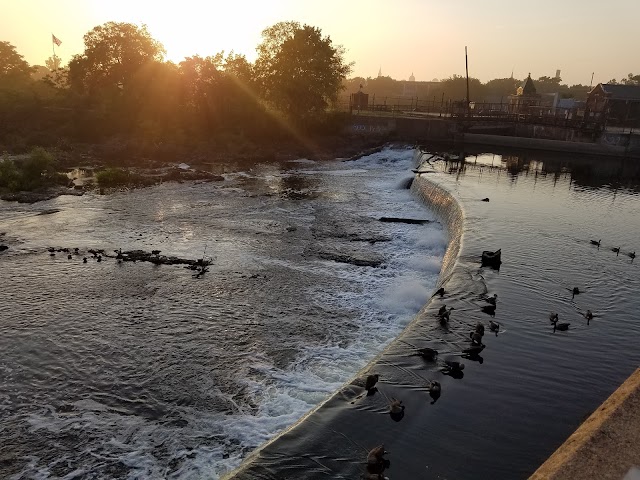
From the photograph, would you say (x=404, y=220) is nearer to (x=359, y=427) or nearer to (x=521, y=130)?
(x=359, y=427)

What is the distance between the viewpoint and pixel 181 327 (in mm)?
10555

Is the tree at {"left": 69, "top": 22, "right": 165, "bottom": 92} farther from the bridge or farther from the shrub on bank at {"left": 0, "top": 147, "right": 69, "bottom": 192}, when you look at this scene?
the shrub on bank at {"left": 0, "top": 147, "right": 69, "bottom": 192}

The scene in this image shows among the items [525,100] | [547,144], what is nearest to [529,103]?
[525,100]

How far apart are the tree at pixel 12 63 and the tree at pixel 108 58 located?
Answer: 13881mm

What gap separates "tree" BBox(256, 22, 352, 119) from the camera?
46.8 meters

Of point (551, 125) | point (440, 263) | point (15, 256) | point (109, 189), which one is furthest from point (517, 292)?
point (551, 125)

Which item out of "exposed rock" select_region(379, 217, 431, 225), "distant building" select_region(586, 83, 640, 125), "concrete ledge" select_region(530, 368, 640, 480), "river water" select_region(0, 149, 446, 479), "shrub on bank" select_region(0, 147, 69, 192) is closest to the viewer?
"concrete ledge" select_region(530, 368, 640, 480)

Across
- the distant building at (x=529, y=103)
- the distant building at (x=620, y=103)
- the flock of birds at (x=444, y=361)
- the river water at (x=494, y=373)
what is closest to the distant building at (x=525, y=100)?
the distant building at (x=529, y=103)

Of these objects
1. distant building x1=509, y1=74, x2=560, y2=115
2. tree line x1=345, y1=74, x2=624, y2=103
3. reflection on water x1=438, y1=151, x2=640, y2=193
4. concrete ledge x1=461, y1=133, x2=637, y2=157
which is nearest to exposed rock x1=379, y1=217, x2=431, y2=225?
reflection on water x1=438, y1=151, x2=640, y2=193

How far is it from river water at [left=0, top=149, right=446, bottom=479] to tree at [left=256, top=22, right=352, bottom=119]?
2971cm

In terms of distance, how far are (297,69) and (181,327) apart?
4171 centimetres

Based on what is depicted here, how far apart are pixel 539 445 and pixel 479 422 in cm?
80

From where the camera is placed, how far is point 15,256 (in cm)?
1486

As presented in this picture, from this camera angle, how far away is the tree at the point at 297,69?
1841 inches
